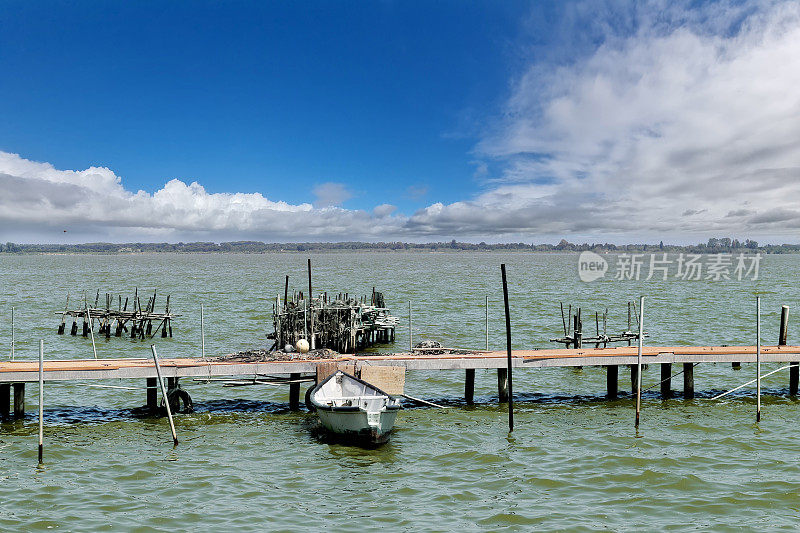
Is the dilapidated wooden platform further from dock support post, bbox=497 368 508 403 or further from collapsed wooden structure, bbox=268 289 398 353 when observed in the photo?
collapsed wooden structure, bbox=268 289 398 353

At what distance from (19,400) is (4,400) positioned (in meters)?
0.91

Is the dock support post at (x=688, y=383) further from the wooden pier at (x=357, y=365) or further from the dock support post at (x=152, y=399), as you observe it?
the dock support post at (x=152, y=399)

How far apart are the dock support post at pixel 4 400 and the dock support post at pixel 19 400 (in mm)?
432

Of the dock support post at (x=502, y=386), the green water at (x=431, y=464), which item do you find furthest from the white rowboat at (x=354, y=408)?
the dock support post at (x=502, y=386)

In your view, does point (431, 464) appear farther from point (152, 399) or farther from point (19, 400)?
point (19, 400)

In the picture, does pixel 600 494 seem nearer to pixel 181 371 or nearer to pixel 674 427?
pixel 674 427

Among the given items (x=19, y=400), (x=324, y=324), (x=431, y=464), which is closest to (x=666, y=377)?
(x=431, y=464)

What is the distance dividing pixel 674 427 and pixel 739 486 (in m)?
5.81

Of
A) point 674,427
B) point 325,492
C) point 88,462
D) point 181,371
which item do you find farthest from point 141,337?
point 674,427

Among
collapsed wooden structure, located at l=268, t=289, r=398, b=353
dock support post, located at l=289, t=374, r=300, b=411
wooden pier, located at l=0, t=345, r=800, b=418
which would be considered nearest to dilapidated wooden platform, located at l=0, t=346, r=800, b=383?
wooden pier, located at l=0, t=345, r=800, b=418

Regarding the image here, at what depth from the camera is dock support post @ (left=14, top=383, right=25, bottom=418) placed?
25.0 metres

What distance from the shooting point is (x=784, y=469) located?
20172 mm

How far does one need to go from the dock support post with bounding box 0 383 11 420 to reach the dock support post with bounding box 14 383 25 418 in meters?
0.43

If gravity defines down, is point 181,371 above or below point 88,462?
above
